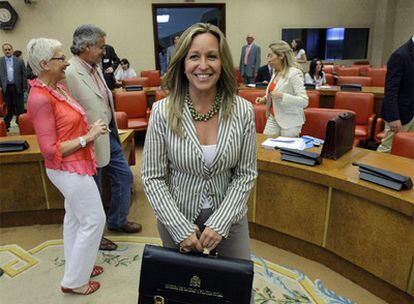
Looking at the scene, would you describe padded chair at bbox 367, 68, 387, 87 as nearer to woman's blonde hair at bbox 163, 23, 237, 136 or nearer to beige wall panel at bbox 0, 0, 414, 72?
beige wall panel at bbox 0, 0, 414, 72

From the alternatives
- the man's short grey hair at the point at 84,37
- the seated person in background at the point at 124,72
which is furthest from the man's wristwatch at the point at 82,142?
the seated person in background at the point at 124,72

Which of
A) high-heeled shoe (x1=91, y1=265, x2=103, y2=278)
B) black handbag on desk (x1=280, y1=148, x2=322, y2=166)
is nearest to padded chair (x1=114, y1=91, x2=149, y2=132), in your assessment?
high-heeled shoe (x1=91, y1=265, x2=103, y2=278)

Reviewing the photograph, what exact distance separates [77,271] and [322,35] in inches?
385

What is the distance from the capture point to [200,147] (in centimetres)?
128

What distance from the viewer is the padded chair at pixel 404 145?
238 centimetres

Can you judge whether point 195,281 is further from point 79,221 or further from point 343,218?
point 343,218

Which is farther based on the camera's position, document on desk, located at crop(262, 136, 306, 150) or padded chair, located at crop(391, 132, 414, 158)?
document on desk, located at crop(262, 136, 306, 150)

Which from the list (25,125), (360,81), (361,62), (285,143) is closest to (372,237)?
(285,143)

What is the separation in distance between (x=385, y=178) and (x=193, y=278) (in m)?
1.25

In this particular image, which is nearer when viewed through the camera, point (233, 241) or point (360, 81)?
point (233, 241)

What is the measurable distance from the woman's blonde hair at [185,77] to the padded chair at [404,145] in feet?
5.40

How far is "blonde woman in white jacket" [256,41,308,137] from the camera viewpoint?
2873 millimetres

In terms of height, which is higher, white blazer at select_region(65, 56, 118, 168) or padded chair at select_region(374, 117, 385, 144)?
white blazer at select_region(65, 56, 118, 168)

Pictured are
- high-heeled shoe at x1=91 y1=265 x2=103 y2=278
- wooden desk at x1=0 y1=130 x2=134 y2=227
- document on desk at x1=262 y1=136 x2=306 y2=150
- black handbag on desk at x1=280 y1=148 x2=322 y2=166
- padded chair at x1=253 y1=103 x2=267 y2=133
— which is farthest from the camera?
padded chair at x1=253 y1=103 x2=267 y2=133
